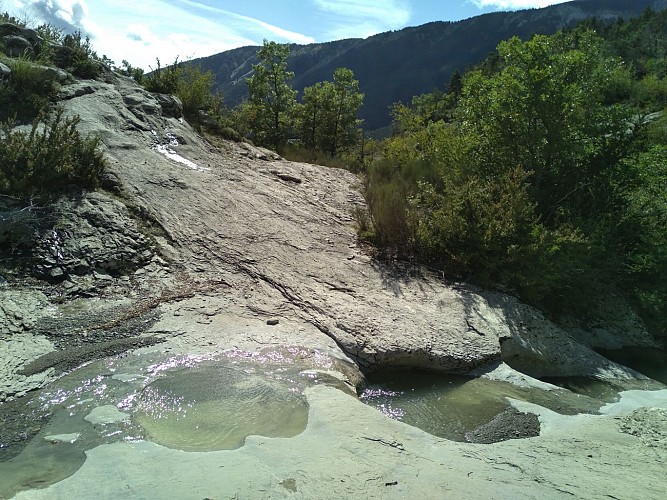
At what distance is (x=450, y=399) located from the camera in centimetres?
502

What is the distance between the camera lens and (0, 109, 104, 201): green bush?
646 cm

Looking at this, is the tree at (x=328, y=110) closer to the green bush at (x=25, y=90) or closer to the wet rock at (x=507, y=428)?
the green bush at (x=25, y=90)

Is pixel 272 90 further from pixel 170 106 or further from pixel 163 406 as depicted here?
pixel 163 406

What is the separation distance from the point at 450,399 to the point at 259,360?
2083mm

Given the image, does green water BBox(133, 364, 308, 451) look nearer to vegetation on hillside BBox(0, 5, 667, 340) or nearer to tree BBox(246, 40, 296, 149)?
vegetation on hillside BBox(0, 5, 667, 340)

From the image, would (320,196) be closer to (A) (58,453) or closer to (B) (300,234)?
(B) (300,234)

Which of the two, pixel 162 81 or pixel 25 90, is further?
pixel 162 81

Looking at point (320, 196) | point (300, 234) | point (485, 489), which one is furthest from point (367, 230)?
point (485, 489)

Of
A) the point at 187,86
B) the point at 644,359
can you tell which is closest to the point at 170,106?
the point at 187,86

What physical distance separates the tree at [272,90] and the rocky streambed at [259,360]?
27.4 feet

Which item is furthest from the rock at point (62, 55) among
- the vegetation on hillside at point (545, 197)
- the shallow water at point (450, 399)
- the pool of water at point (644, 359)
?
the pool of water at point (644, 359)

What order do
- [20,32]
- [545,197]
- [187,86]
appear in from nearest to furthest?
[545,197]
[20,32]
[187,86]

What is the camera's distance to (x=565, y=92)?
26.3 feet

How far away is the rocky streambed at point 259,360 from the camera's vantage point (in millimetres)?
3227
